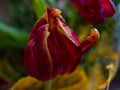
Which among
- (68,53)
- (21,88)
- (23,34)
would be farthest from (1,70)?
(68,53)

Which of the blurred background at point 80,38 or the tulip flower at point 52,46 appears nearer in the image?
the tulip flower at point 52,46

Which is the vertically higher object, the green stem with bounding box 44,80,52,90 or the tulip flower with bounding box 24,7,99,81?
the tulip flower with bounding box 24,7,99,81

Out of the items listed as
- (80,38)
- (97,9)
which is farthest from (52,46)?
(80,38)

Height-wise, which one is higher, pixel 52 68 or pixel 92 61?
pixel 52 68

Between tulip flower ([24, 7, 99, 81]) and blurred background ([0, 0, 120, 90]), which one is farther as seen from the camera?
blurred background ([0, 0, 120, 90])

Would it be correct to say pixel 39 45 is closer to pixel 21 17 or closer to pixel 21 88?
pixel 21 88

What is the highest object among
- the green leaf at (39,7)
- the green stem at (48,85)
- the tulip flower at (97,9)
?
the green leaf at (39,7)

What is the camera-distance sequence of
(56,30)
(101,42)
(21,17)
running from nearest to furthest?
(56,30)
(101,42)
(21,17)

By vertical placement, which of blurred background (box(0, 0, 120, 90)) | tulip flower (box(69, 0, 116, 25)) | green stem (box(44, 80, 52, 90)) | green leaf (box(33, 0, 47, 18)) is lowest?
blurred background (box(0, 0, 120, 90))
